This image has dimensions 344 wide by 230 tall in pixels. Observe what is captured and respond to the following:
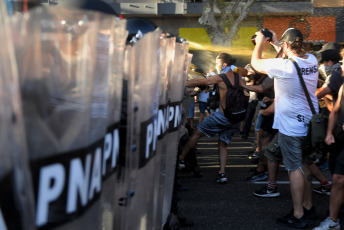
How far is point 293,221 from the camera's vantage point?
14.0 ft

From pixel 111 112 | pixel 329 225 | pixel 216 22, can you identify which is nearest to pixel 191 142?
pixel 329 225

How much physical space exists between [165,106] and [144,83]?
2.20ft

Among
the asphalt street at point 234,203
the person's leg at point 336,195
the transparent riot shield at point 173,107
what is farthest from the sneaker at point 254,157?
the transparent riot shield at point 173,107

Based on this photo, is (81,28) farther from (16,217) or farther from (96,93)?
(16,217)

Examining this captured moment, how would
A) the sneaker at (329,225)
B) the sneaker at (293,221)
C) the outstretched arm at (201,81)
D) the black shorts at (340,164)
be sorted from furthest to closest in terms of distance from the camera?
the outstretched arm at (201,81)
the sneaker at (293,221)
the sneaker at (329,225)
the black shorts at (340,164)

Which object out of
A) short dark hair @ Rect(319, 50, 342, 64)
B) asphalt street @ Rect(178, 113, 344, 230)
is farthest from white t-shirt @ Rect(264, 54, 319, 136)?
short dark hair @ Rect(319, 50, 342, 64)

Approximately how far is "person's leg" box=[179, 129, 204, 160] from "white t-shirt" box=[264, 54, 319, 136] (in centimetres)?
201

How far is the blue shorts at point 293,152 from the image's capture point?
4176mm

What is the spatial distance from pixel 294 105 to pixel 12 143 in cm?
357

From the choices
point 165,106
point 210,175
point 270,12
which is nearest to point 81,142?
point 165,106

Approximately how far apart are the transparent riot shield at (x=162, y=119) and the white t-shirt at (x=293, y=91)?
1597 mm

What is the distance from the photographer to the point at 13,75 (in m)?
0.99

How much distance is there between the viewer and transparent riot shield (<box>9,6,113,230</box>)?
1.08 metres

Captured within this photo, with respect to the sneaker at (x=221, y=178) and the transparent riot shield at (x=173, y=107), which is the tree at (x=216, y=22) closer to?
the sneaker at (x=221, y=178)
